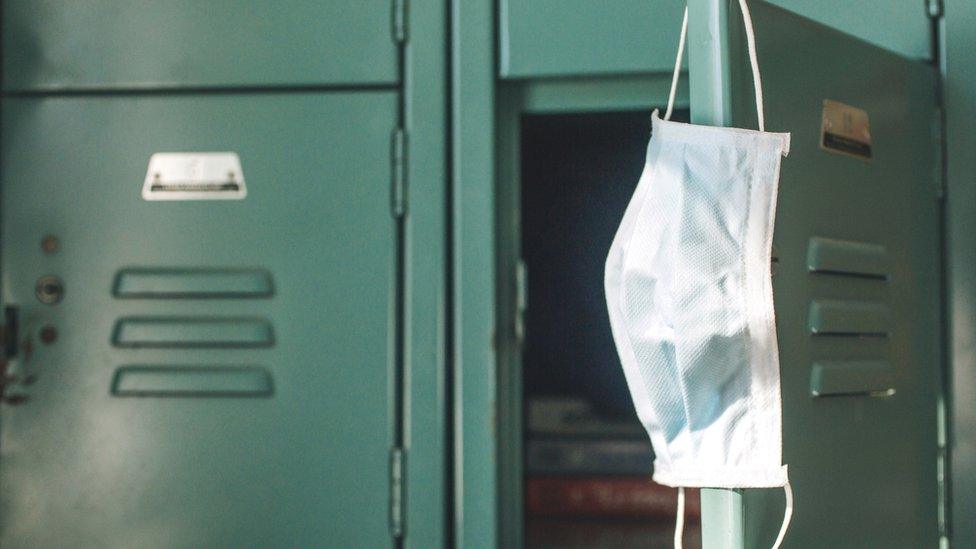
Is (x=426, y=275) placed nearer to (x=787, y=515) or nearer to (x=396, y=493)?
(x=396, y=493)

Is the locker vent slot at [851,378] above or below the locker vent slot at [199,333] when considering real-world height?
below

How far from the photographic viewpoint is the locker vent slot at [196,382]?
165cm

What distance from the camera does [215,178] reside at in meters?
1.67

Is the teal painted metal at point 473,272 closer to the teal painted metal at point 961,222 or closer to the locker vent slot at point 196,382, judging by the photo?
the locker vent slot at point 196,382

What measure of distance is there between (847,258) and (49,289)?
1.36 metres

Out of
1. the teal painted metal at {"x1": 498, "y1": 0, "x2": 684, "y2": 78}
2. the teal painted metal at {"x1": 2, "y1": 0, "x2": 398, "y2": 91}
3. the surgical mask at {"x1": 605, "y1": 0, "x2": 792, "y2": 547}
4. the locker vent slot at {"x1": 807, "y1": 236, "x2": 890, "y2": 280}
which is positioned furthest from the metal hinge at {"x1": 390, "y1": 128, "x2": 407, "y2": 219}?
the locker vent slot at {"x1": 807, "y1": 236, "x2": 890, "y2": 280}

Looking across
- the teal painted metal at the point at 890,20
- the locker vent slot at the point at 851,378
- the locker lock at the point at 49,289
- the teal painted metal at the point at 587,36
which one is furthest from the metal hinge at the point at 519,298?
the locker lock at the point at 49,289

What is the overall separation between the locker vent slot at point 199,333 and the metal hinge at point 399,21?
558mm

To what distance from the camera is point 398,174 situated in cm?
165

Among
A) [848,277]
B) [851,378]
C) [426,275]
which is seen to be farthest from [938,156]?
[426,275]

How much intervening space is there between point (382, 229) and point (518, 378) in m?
0.37

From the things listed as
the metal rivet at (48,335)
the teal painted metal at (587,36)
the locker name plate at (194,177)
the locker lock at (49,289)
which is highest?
the teal painted metal at (587,36)

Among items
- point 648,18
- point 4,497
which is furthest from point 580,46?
point 4,497

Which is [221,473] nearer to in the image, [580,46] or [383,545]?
[383,545]
